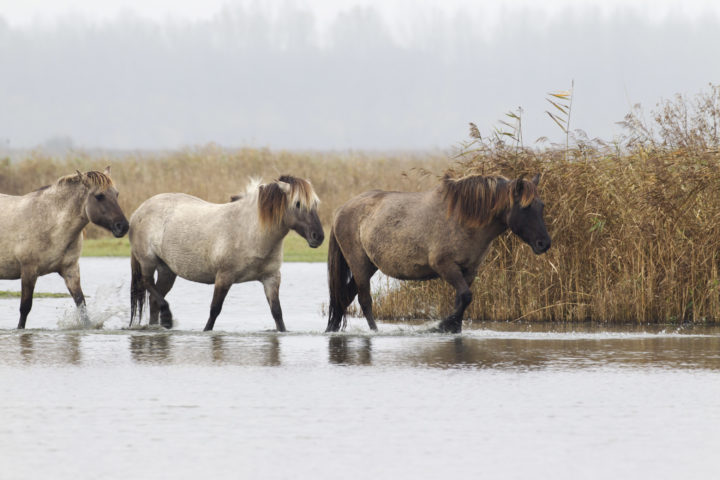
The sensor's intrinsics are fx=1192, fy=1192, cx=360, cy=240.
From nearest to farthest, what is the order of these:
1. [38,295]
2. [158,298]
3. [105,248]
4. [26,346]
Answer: [26,346] → [158,298] → [38,295] → [105,248]

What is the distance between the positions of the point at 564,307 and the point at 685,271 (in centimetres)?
146

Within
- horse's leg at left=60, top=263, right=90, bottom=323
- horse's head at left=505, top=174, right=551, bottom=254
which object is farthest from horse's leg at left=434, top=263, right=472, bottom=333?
horse's leg at left=60, top=263, right=90, bottom=323

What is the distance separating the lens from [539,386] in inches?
341

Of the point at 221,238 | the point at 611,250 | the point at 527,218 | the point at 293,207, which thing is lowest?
the point at 611,250

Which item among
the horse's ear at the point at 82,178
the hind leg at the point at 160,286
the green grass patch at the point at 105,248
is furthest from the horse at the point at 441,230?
the green grass patch at the point at 105,248

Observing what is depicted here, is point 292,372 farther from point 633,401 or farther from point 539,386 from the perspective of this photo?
point 633,401

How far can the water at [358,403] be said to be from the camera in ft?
20.1

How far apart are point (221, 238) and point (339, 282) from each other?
1466 mm

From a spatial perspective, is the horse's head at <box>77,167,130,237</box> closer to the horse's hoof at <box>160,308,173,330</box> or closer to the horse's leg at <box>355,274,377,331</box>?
the horse's hoof at <box>160,308,173,330</box>

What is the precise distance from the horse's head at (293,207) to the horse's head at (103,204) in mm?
1574

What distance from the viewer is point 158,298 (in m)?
13.4

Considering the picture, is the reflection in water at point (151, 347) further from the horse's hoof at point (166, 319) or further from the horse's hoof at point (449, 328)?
the horse's hoof at point (449, 328)

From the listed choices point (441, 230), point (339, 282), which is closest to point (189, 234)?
point (339, 282)

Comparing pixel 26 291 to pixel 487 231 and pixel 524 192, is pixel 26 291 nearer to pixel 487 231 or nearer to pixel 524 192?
pixel 487 231
